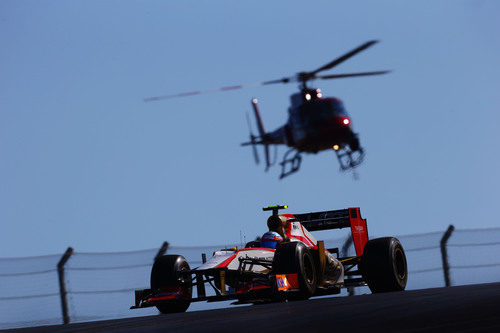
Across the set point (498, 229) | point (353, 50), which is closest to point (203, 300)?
point (498, 229)

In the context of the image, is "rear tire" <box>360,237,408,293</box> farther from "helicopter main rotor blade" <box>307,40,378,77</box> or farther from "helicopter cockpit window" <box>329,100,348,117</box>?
"helicopter cockpit window" <box>329,100,348,117</box>

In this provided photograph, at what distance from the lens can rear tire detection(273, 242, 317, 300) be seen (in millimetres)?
12484

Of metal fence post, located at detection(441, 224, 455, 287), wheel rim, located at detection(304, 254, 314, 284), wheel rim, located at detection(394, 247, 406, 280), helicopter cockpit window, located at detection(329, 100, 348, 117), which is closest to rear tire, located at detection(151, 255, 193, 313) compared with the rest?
wheel rim, located at detection(304, 254, 314, 284)

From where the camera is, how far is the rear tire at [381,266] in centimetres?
1403

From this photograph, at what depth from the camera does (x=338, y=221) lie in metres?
16.0

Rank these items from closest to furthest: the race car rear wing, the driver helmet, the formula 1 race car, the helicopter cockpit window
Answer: the formula 1 race car
the driver helmet
the race car rear wing
the helicopter cockpit window

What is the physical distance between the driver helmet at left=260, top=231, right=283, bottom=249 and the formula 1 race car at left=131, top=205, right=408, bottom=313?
0.02 m

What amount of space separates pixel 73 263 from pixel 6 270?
1076 mm

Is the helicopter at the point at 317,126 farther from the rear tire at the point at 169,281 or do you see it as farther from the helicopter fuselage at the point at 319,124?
the rear tire at the point at 169,281

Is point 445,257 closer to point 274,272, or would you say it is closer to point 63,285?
point 274,272

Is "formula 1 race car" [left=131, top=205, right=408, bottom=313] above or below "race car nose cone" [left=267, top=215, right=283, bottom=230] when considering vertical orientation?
below

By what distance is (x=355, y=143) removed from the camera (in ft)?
122

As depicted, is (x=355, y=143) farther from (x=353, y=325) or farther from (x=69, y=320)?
(x=353, y=325)

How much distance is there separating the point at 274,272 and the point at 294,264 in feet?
1.12
